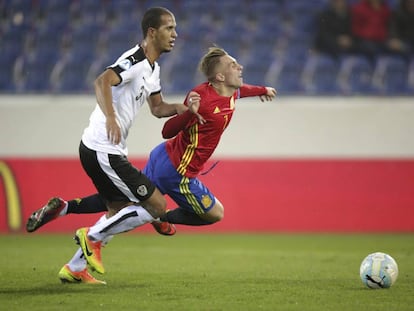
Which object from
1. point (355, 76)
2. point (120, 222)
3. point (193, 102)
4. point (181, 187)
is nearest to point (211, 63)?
point (193, 102)

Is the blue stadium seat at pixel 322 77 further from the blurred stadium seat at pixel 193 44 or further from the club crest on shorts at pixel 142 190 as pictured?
the club crest on shorts at pixel 142 190

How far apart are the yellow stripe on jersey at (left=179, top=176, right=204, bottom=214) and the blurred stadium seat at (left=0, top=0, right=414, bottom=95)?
6924 millimetres

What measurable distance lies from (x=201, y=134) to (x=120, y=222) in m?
1.07

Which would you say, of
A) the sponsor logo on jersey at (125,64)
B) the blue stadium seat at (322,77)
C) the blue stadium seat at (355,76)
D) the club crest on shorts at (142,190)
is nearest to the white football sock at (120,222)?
the club crest on shorts at (142,190)

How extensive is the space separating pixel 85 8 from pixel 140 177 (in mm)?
8942

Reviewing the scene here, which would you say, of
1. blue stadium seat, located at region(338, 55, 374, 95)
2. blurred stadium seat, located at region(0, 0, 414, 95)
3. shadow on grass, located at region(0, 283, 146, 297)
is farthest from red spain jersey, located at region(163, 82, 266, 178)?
blue stadium seat, located at region(338, 55, 374, 95)

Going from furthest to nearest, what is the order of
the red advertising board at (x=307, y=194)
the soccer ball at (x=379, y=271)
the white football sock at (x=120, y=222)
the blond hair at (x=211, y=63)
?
the red advertising board at (x=307, y=194), the blond hair at (x=211, y=63), the white football sock at (x=120, y=222), the soccer ball at (x=379, y=271)

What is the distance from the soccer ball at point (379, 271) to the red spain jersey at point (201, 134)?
1693 millimetres

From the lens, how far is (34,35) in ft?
47.5

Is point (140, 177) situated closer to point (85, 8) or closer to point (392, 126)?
point (392, 126)

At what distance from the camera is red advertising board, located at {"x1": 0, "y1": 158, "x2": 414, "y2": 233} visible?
42.7ft

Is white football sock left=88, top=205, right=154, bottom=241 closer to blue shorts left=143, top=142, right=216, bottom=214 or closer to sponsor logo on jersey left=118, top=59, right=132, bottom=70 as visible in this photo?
blue shorts left=143, top=142, right=216, bottom=214

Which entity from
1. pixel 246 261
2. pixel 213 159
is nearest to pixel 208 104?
pixel 246 261

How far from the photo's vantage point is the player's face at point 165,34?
22.1 feet
